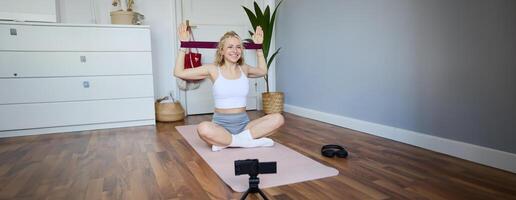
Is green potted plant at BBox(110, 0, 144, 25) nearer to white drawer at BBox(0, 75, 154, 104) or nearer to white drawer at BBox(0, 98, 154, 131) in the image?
white drawer at BBox(0, 75, 154, 104)

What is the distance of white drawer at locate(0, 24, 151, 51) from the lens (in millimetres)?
2895

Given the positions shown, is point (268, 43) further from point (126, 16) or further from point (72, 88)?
point (72, 88)

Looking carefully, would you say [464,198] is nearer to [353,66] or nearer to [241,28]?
[353,66]

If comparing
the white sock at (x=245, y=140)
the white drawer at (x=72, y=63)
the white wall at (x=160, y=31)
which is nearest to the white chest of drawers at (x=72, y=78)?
the white drawer at (x=72, y=63)

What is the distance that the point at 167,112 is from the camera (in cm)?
361

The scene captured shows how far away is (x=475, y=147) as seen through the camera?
6.78ft

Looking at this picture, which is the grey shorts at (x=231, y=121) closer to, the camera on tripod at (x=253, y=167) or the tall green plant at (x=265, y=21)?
the camera on tripod at (x=253, y=167)

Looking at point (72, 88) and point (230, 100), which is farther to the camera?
point (72, 88)

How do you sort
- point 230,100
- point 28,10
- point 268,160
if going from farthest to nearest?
point 28,10, point 230,100, point 268,160

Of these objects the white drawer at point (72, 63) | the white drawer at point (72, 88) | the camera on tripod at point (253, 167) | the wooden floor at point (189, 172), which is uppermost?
the white drawer at point (72, 63)

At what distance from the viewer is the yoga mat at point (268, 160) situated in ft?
5.68

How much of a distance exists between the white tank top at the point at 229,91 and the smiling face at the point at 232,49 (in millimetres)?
134

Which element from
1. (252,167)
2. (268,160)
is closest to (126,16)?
(268,160)

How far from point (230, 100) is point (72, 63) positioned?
176 centimetres
